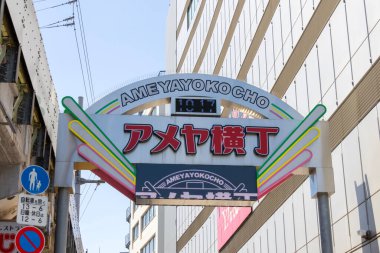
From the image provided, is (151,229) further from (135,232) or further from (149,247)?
(135,232)

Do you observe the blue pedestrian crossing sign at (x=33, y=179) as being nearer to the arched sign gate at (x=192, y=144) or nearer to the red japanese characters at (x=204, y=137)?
the arched sign gate at (x=192, y=144)

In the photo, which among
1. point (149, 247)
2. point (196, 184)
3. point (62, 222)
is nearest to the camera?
point (62, 222)

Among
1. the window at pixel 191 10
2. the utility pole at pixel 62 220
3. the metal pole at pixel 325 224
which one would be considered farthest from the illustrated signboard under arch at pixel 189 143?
the window at pixel 191 10

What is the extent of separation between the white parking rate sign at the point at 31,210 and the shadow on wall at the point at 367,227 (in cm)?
739

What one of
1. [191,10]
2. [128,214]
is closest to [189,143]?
[191,10]

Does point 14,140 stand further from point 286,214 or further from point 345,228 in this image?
point 286,214

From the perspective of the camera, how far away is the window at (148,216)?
64.4 m

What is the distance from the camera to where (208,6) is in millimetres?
42688

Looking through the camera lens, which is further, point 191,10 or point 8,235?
point 191,10

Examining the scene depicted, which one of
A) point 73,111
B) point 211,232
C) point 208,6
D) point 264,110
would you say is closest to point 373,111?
point 264,110

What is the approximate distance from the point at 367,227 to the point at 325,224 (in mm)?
984

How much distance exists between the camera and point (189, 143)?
52.3ft

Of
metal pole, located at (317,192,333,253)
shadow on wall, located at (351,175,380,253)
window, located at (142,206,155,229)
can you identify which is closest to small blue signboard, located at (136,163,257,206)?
metal pole, located at (317,192,333,253)

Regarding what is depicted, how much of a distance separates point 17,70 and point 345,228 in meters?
8.82
